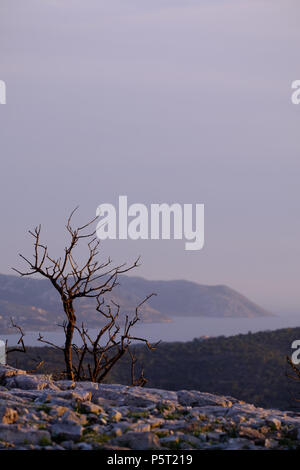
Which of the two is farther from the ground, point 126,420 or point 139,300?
point 139,300

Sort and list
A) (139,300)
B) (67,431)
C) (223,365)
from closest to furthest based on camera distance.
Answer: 1. (67,431)
2. (223,365)
3. (139,300)

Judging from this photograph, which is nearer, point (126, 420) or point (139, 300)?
point (126, 420)

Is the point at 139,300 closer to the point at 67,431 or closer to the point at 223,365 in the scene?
the point at 223,365

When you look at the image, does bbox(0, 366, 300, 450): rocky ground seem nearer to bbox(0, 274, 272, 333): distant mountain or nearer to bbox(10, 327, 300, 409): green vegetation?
bbox(10, 327, 300, 409): green vegetation

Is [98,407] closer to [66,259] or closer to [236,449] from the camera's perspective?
[236,449]

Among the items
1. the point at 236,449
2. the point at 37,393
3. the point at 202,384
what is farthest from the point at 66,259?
the point at 202,384

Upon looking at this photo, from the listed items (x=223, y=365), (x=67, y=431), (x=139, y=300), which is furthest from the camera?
(x=139, y=300)

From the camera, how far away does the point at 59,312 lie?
119 m

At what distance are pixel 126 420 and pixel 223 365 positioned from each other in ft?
152

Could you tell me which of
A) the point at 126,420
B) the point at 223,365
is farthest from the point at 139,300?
the point at 126,420

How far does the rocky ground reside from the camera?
876 cm

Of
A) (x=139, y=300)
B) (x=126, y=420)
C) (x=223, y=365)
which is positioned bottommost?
(x=223, y=365)

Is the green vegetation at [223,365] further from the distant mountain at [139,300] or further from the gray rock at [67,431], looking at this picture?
the gray rock at [67,431]

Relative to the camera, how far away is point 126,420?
9.98m
